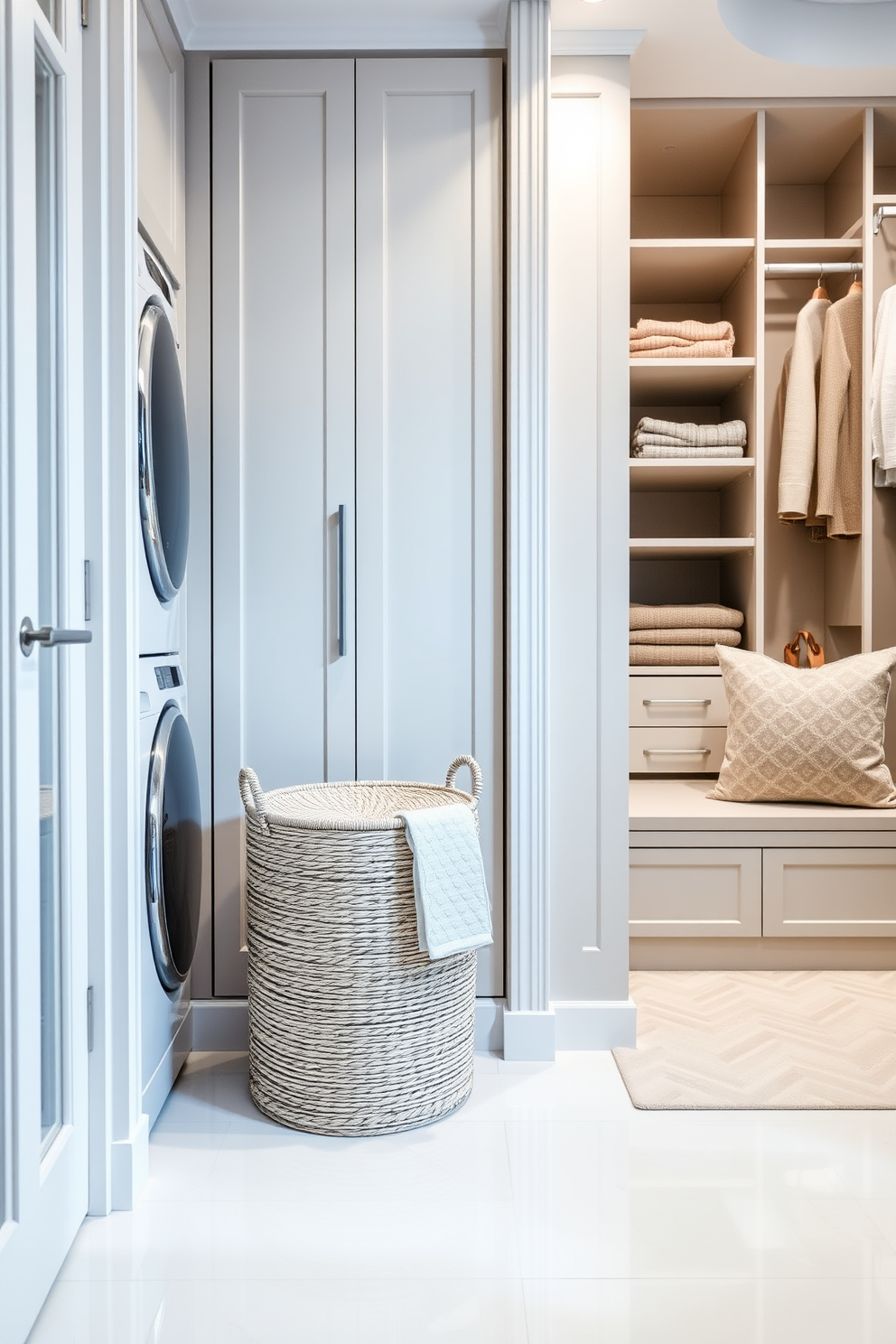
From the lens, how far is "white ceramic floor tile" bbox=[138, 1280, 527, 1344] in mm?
1310

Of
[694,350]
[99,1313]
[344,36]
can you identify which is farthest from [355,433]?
[99,1313]

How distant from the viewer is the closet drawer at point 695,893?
2672 millimetres

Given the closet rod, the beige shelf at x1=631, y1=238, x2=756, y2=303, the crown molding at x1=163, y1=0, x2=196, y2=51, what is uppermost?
the crown molding at x1=163, y1=0, x2=196, y2=51

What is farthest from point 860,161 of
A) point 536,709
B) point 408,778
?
point 408,778

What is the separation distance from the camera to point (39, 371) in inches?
56.5

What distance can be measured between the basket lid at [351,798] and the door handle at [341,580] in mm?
318

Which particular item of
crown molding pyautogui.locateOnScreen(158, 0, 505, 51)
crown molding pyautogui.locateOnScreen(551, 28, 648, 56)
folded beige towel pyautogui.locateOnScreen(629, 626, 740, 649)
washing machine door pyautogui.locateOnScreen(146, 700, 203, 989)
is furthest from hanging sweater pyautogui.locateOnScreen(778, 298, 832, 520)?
washing machine door pyautogui.locateOnScreen(146, 700, 203, 989)

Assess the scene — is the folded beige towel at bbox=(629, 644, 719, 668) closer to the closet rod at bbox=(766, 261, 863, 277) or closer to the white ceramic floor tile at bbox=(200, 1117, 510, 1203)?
the closet rod at bbox=(766, 261, 863, 277)

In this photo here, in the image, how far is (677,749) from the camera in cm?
308

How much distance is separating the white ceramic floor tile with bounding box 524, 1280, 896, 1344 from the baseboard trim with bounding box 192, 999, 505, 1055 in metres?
0.85

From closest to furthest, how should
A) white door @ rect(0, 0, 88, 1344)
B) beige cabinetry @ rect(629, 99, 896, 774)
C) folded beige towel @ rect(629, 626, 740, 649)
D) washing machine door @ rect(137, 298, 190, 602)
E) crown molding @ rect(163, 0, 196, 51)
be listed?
1. white door @ rect(0, 0, 88, 1344)
2. washing machine door @ rect(137, 298, 190, 602)
3. crown molding @ rect(163, 0, 196, 51)
4. beige cabinetry @ rect(629, 99, 896, 774)
5. folded beige towel @ rect(629, 626, 740, 649)

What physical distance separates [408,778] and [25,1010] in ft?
3.58

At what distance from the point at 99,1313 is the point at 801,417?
2803mm

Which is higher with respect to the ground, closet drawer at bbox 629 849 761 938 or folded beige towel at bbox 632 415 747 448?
folded beige towel at bbox 632 415 747 448
